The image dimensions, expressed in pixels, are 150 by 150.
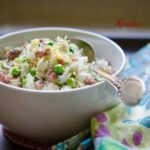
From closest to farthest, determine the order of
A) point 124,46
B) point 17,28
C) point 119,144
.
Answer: point 119,144, point 124,46, point 17,28

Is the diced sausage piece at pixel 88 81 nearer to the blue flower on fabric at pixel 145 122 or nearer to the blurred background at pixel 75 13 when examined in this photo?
the blue flower on fabric at pixel 145 122

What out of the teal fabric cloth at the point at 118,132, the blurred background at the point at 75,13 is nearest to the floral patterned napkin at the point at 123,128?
the teal fabric cloth at the point at 118,132

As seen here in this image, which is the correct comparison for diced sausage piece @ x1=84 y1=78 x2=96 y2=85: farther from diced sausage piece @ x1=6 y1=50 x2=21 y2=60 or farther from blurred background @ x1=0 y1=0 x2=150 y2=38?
blurred background @ x1=0 y1=0 x2=150 y2=38

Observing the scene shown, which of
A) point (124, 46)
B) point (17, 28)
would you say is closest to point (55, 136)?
point (124, 46)

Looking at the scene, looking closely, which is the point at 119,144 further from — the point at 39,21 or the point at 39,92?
the point at 39,21

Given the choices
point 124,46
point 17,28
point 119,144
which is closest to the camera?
point 119,144

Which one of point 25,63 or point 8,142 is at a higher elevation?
point 25,63
